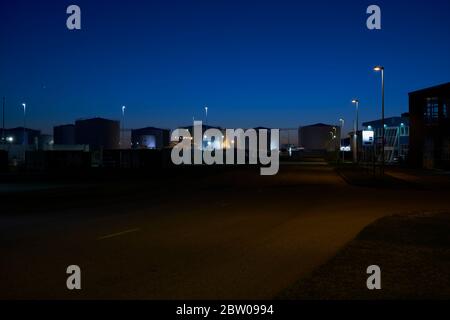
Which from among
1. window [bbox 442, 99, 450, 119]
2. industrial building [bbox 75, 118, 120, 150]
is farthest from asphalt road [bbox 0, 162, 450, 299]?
industrial building [bbox 75, 118, 120, 150]

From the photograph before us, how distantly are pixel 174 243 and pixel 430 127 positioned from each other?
192 ft

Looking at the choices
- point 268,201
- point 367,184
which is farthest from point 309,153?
point 268,201

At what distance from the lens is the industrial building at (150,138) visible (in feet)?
387

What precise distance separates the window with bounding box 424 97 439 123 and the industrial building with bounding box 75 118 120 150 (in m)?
58.2

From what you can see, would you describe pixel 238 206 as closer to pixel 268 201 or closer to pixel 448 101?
pixel 268 201

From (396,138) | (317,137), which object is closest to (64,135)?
(396,138)

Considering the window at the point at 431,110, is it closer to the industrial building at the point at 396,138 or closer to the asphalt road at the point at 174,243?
the industrial building at the point at 396,138

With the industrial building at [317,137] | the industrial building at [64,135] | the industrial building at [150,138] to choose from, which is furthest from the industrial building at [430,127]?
the industrial building at [317,137]

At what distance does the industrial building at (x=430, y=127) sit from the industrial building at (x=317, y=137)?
85926 millimetres

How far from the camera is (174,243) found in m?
12.5

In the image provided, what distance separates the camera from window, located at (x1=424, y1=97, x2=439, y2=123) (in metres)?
65.2

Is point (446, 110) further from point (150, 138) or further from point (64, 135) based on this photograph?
point (64, 135)

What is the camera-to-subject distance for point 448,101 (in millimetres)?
62812
